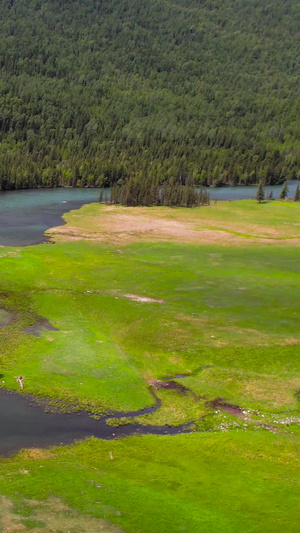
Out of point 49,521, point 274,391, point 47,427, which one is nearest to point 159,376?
point 274,391

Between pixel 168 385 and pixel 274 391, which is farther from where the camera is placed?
pixel 168 385

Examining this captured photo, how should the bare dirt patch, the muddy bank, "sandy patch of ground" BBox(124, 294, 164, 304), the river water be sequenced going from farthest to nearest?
the river water < "sandy patch of ground" BBox(124, 294, 164, 304) < the bare dirt patch < the muddy bank

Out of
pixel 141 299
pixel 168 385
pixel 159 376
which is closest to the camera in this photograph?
pixel 168 385

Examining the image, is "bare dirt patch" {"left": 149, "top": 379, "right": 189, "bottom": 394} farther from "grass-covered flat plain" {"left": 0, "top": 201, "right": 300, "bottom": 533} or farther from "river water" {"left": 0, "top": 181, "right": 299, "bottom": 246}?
"river water" {"left": 0, "top": 181, "right": 299, "bottom": 246}

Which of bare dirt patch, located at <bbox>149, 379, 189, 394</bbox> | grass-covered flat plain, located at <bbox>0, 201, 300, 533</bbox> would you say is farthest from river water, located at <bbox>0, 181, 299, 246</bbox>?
bare dirt patch, located at <bbox>149, 379, 189, 394</bbox>

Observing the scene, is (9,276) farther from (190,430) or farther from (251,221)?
(251,221)

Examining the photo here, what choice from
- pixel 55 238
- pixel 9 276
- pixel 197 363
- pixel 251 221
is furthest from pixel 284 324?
pixel 251 221

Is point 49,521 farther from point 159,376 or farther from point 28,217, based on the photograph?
point 28,217
